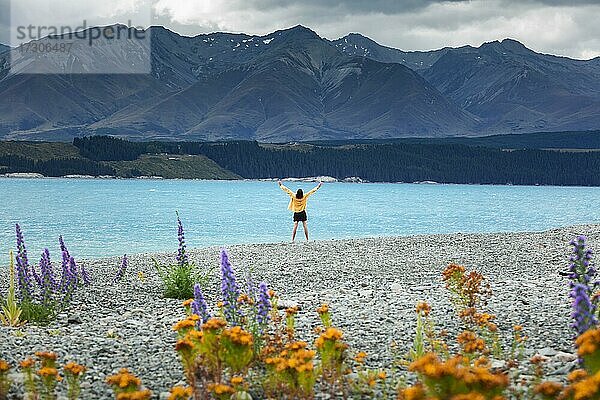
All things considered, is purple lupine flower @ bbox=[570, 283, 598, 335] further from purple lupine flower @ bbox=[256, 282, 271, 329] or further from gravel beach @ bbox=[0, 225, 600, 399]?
purple lupine flower @ bbox=[256, 282, 271, 329]

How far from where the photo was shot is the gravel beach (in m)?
9.82

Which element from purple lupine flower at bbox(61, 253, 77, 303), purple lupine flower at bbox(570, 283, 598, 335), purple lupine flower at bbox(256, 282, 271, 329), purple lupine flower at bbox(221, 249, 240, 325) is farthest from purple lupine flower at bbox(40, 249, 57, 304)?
purple lupine flower at bbox(570, 283, 598, 335)

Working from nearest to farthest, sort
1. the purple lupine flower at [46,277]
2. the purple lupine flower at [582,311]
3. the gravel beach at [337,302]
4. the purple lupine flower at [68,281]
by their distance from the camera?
the purple lupine flower at [582,311], the gravel beach at [337,302], the purple lupine flower at [46,277], the purple lupine flower at [68,281]

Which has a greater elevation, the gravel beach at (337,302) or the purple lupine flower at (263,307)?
the purple lupine flower at (263,307)

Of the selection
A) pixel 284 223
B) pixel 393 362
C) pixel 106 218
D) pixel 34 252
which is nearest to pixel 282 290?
pixel 393 362

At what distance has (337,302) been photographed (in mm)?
15422

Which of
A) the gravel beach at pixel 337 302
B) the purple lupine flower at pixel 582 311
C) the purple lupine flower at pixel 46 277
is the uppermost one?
the purple lupine flower at pixel 582 311

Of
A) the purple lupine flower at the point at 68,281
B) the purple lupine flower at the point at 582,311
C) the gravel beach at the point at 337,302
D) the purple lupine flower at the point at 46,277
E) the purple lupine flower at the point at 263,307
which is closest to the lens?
the purple lupine flower at the point at 582,311

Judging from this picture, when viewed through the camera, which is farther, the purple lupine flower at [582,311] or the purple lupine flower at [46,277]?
the purple lupine flower at [46,277]

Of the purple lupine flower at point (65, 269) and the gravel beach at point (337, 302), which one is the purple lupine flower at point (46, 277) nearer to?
the purple lupine flower at point (65, 269)

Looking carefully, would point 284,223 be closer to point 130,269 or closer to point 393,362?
point 130,269

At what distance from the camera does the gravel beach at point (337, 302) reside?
9820 millimetres

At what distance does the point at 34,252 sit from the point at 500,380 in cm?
3830

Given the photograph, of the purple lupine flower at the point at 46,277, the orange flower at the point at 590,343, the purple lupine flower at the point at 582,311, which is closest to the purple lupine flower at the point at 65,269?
the purple lupine flower at the point at 46,277
